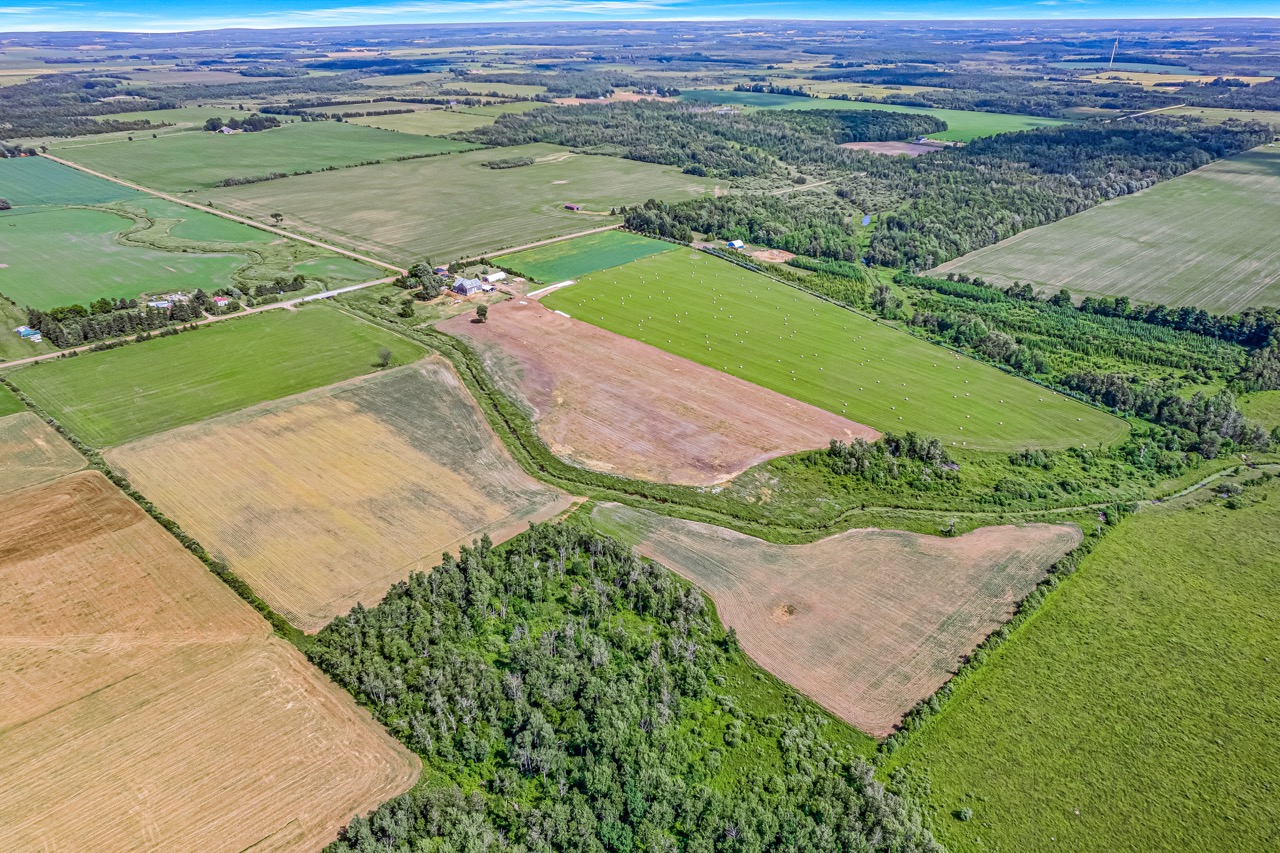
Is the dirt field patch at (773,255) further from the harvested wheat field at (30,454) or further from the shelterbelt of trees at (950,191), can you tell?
the harvested wheat field at (30,454)

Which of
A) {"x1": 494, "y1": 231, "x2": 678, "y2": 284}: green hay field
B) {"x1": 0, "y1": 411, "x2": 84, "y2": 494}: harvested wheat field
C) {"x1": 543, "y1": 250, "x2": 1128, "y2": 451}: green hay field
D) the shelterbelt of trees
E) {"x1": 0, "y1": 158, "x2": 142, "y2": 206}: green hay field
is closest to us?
{"x1": 0, "y1": 411, "x2": 84, "y2": 494}: harvested wheat field

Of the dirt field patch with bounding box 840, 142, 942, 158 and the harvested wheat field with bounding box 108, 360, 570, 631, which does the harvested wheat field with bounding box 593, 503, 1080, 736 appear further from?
the dirt field patch with bounding box 840, 142, 942, 158

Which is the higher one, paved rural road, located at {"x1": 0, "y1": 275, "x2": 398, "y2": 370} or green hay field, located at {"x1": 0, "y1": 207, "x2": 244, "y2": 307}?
green hay field, located at {"x1": 0, "y1": 207, "x2": 244, "y2": 307}

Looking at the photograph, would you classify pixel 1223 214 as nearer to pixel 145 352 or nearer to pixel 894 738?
pixel 894 738

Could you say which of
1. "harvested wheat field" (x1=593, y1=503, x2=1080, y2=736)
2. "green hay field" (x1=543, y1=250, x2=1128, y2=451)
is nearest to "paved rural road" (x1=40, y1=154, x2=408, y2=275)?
"green hay field" (x1=543, y1=250, x2=1128, y2=451)

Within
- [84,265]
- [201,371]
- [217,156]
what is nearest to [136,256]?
[84,265]

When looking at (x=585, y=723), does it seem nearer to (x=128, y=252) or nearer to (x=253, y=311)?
(x=253, y=311)

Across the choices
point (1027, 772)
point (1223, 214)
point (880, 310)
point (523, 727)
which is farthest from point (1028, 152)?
point (523, 727)

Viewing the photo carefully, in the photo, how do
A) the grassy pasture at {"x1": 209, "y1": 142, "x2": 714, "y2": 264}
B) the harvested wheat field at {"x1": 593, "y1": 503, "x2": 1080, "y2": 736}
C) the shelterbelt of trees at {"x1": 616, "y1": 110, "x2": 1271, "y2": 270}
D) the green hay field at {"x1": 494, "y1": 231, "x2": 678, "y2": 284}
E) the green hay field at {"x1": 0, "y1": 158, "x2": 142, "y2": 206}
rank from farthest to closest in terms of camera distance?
the green hay field at {"x1": 0, "y1": 158, "x2": 142, "y2": 206}, the grassy pasture at {"x1": 209, "y1": 142, "x2": 714, "y2": 264}, the shelterbelt of trees at {"x1": 616, "y1": 110, "x2": 1271, "y2": 270}, the green hay field at {"x1": 494, "y1": 231, "x2": 678, "y2": 284}, the harvested wheat field at {"x1": 593, "y1": 503, "x2": 1080, "y2": 736}
